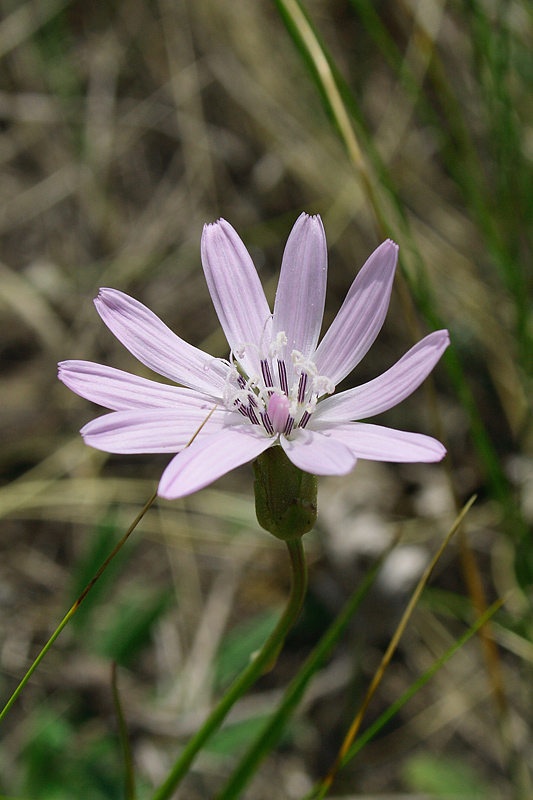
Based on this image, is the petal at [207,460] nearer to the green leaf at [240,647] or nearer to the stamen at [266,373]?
the stamen at [266,373]

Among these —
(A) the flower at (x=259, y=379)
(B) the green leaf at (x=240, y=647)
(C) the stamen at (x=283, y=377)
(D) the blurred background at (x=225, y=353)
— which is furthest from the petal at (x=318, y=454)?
(B) the green leaf at (x=240, y=647)

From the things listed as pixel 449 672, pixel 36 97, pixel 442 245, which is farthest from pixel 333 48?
pixel 449 672

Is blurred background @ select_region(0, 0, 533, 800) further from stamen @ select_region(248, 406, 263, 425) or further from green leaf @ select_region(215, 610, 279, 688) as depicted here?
stamen @ select_region(248, 406, 263, 425)

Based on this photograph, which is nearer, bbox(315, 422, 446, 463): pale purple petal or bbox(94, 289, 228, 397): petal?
bbox(315, 422, 446, 463): pale purple petal

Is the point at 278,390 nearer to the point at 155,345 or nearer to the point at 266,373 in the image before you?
the point at 266,373

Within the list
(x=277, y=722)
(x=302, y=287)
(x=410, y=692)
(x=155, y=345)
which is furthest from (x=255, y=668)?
(x=302, y=287)

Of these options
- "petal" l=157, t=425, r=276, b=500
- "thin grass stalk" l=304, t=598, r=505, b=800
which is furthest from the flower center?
"thin grass stalk" l=304, t=598, r=505, b=800

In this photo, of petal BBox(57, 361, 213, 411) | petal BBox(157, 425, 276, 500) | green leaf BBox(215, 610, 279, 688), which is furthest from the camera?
green leaf BBox(215, 610, 279, 688)
